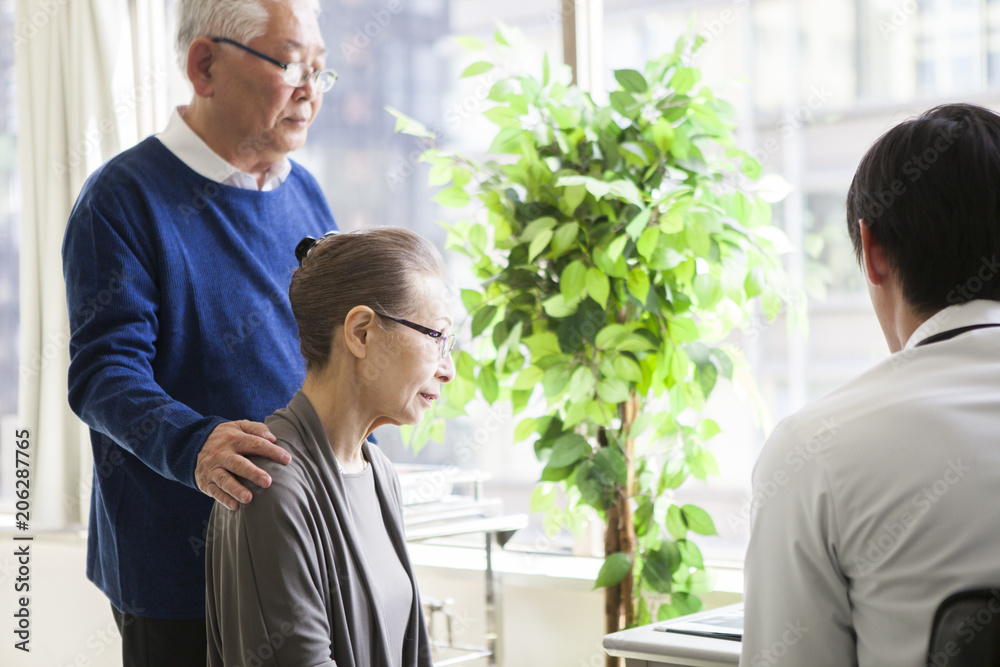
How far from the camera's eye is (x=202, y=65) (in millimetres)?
1553

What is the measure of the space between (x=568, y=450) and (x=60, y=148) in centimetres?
224

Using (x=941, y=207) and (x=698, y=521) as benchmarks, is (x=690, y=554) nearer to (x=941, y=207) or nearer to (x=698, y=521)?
(x=698, y=521)

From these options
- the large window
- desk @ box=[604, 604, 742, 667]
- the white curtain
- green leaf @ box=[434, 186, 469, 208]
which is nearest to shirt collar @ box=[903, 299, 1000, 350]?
desk @ box=[604, 604, 742, 667]

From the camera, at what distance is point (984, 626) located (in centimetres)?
84

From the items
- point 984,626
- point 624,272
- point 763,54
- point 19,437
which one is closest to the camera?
point 984,626

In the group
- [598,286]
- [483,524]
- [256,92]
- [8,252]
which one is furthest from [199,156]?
[8,252]

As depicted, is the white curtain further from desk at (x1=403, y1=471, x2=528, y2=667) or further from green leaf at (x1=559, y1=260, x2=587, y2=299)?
green leaf at (x1=559, y1=260, x2=587, y2=299)

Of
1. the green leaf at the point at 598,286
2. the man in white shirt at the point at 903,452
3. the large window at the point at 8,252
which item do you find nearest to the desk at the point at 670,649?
the man in white shirt at the point at 903,452

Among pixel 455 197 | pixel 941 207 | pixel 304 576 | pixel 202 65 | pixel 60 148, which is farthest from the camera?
pixel 60 148

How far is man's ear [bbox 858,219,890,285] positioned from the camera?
1.06 meters

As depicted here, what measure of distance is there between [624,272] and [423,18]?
5.00 feet

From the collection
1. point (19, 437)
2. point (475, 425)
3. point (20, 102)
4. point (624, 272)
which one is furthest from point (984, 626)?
point (20, 102)

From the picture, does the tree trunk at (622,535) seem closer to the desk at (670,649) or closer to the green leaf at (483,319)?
the green leaf at (483,319)

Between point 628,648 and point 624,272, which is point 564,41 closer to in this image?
point 624,272
